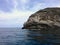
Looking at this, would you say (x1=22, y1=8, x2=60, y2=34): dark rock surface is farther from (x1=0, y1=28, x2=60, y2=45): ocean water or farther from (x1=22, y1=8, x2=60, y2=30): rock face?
(x1=0, y1=28, x2=60, y2=45): ocean water

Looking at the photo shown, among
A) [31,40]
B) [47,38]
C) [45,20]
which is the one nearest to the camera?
[31,40]

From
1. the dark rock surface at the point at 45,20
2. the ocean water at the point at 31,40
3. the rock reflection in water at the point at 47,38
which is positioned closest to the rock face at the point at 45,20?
the dark rock surface at the point at 45,20

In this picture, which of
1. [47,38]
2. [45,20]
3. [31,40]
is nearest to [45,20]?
[45,20]

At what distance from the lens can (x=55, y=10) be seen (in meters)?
181

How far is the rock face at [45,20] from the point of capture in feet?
517

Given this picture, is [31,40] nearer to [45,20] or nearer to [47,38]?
[47,38]

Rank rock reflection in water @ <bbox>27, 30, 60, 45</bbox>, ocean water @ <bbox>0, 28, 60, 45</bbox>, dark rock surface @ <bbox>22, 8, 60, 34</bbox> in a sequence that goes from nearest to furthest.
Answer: ocean water @ <bbox>0, 28, 60, 45</bbox> < rock reflection in water @ <bbox>27, 30, 60, 45</bbox> < dark rock surface @ <bbox>22, 8, 60, 34</bbox>

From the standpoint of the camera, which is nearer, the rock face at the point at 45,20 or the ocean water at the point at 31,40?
the ocean water at the point at 31,40

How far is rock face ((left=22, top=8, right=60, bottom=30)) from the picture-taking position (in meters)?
158

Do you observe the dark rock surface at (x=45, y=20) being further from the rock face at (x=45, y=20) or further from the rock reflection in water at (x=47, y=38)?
the rock reflection in water at (x=47, y=38)

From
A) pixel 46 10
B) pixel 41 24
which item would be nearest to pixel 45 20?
pixel 41 24

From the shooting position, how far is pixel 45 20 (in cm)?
16425

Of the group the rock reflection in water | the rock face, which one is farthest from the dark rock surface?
the rock reflection in water

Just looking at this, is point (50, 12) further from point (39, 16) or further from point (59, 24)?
point (59, 24)
